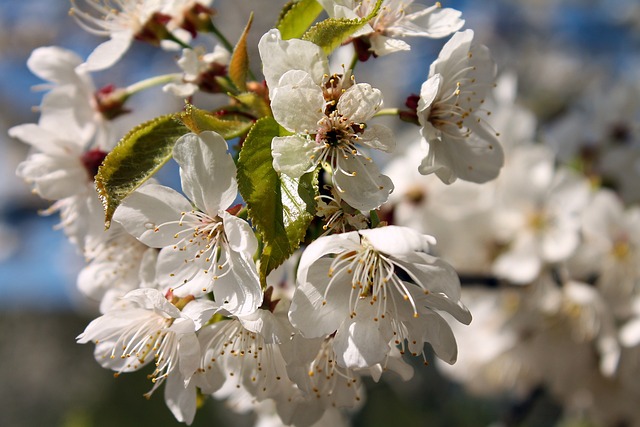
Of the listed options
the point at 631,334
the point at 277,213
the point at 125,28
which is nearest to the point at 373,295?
the point at 277,213

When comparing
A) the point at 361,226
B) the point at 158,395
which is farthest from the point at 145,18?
the point at 158,395

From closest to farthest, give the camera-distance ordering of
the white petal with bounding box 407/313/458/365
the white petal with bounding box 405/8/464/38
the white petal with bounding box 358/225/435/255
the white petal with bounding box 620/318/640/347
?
the white petal with bounding box 358/225/435/255, the white petal with bounding box 407/313/458/365, the white petal with bounding box 405/8/464/38, the white petal with bounding box 620/318/640/347

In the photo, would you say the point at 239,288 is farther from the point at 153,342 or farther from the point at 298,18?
the point at 298,18

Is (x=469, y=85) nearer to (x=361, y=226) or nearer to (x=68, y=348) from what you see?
(x=361, y=226)

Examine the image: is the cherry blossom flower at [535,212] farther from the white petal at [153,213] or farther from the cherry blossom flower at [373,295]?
the white petal at [153,213]

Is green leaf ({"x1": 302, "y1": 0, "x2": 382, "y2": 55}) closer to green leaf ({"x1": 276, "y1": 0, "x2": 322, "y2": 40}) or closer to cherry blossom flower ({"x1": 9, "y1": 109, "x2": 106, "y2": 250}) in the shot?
green leaf ({"x1": 276, "y1": 0, "x2": 322, "y2": 40})

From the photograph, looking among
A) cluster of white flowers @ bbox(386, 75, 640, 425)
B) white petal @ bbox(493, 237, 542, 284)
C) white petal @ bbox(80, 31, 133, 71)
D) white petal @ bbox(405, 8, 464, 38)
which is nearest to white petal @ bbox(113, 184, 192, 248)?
white petal @ bbox(80, 31, 133, 71)

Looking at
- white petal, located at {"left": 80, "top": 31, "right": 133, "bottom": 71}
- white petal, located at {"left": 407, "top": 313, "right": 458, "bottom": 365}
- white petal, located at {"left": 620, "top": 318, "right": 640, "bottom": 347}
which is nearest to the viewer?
white petal, located at {"left": 407, "top": 313, "right": 458, "bottom": 365}
